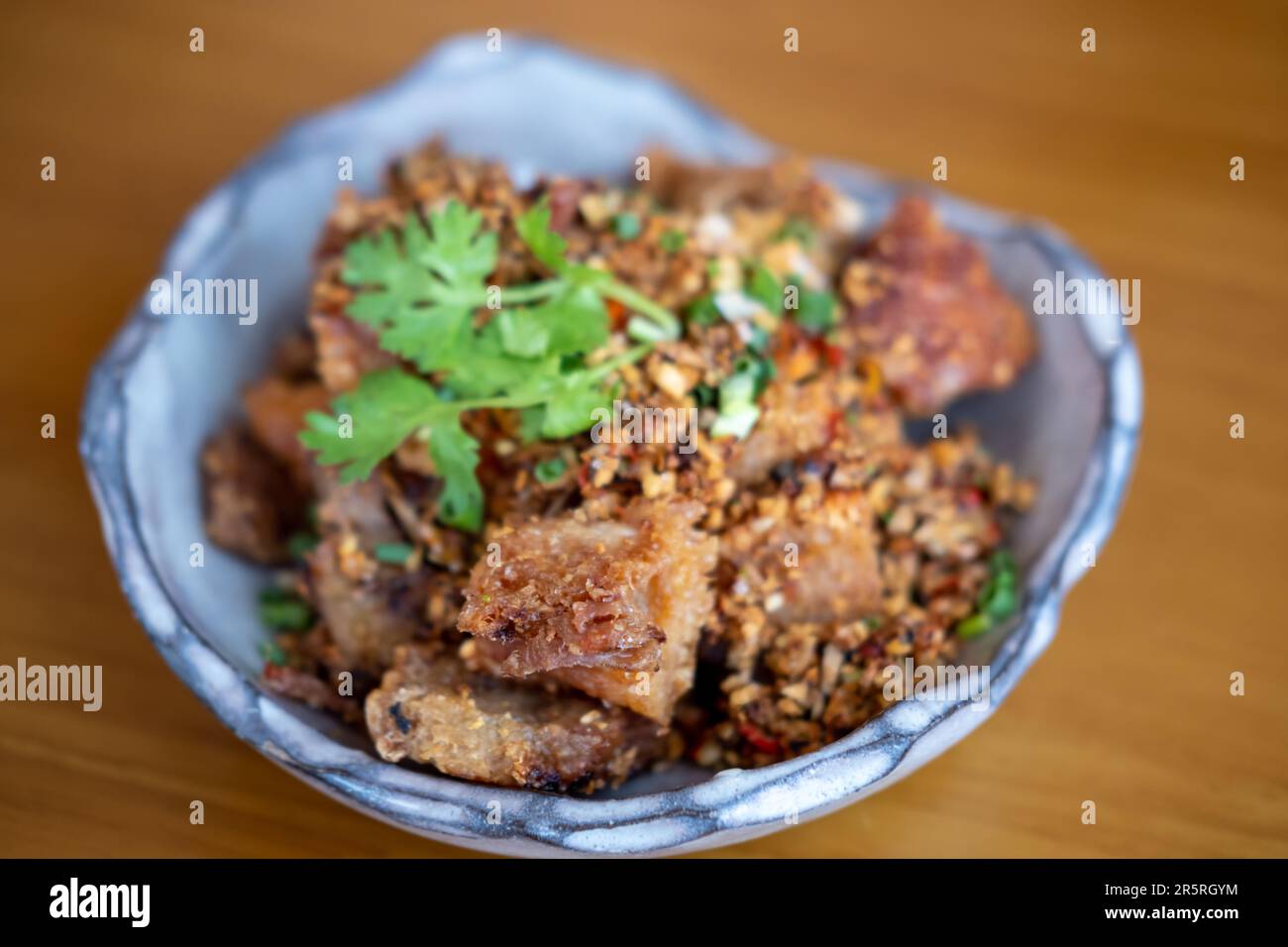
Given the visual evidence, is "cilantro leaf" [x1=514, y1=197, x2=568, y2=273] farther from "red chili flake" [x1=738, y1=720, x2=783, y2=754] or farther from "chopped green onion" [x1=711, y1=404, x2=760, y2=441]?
"red chili flake" [x1=738, y1=720, x2=783, y2=754]

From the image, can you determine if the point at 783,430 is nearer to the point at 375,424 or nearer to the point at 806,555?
the point at 806,555

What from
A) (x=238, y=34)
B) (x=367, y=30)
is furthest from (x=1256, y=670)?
(x=238, y=34)

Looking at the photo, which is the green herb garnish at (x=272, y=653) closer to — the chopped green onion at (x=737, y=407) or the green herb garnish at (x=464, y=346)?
the green herb garnish at (x=464, y=346)

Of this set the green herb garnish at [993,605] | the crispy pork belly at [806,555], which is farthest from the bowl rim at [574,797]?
the crispy pork belly at [806,555]

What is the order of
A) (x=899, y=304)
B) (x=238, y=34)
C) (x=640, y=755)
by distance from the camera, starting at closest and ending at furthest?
1. (x=640, y=755)
2. (x=899, y=304)
3. (x=238, y=34)

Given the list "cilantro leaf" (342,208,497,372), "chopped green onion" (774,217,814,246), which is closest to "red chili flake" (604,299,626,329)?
"cilantro leaf" (342,208,497,372)

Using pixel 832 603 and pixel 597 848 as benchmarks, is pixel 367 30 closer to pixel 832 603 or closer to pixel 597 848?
pixel 832 603
